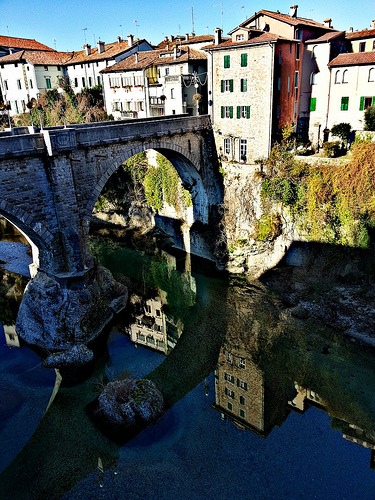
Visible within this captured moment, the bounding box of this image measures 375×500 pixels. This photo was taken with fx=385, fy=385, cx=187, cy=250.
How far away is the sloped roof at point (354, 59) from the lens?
29.5 meters

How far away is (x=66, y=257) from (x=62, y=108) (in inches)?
1482

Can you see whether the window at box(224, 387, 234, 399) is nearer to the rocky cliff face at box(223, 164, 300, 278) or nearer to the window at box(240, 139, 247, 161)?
the rocky cliff face at box(223, 164, 300, 278)

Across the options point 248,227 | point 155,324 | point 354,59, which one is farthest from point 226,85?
point 155,324

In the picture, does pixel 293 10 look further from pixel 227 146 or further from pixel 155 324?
pixel 155 324

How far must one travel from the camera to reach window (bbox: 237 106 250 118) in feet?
99.6

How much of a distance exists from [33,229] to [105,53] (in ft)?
130

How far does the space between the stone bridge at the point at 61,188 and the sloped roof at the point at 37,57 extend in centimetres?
3788

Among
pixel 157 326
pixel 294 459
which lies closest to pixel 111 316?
pixel 157 326

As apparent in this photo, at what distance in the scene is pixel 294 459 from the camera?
16.2 metres

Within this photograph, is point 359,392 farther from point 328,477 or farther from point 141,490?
point 141,490

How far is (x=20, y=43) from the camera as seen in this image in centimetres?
6347

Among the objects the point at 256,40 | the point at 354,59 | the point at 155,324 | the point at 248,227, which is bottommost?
the point at 155,324

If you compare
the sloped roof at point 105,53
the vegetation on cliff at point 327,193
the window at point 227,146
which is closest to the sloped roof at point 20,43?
the sloped roof at point 105,53

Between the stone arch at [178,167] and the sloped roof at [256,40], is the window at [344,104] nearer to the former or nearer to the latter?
the sloped roof at [256,40]
